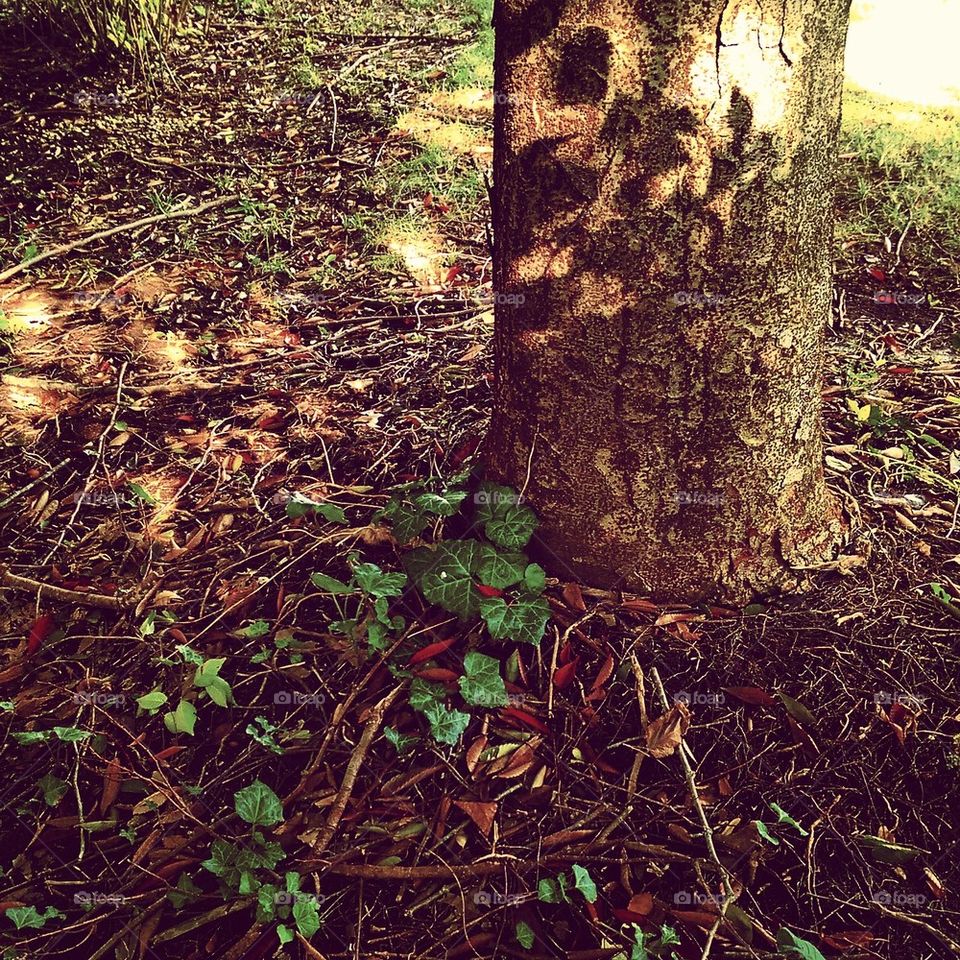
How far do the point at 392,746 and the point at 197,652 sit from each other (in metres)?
0.56

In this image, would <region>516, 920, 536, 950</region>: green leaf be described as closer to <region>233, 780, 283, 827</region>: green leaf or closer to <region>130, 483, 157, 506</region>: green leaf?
<region>233, 780, 283, 827</region>: green leaf

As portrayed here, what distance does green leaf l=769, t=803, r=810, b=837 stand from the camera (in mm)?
1479

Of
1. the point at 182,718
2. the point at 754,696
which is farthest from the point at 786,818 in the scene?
the point at 182,718

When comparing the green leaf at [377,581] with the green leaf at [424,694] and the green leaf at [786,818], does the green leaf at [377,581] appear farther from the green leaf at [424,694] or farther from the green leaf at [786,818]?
the green leaf at [786,818]

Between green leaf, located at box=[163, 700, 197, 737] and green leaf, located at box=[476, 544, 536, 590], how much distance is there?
2.37 ft

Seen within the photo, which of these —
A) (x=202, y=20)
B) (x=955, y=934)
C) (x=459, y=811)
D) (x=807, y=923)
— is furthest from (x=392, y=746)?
(x=202, y=20)

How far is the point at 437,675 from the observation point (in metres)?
1.71

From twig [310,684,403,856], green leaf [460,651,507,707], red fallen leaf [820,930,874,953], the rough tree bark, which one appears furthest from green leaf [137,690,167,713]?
red fallen leaf [820,930,874,953]

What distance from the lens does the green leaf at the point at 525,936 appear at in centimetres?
139

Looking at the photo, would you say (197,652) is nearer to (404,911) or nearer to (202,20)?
(404,911)

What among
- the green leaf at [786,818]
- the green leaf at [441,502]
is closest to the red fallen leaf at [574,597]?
the green leaf at [441,502]

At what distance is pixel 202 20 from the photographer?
17.9 ft

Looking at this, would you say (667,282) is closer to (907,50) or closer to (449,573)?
(449,573)

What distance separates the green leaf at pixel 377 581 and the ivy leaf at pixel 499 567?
0.65 ft
